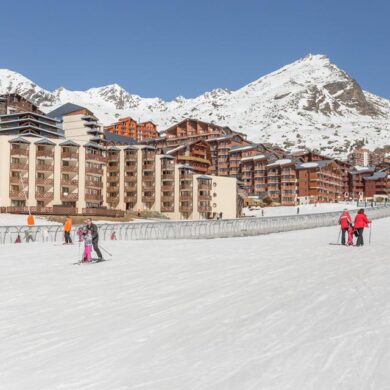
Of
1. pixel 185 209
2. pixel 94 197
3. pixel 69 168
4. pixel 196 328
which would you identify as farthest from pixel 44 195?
pixel 196 328

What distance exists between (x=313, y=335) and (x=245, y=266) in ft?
30.5

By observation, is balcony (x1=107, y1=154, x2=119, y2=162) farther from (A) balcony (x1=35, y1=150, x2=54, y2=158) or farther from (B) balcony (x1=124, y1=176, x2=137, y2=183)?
(A) balcony (x1=35, y1=150, x2=54, y2=158)

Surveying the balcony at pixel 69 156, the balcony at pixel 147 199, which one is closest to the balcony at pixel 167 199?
the balcony at pixel 147 199

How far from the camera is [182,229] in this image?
1564 inches

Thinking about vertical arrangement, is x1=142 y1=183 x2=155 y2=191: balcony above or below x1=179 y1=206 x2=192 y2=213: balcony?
above

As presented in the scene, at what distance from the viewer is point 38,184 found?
2675 inches

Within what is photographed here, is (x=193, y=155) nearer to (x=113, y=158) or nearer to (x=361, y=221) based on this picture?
(x=113, y=158)

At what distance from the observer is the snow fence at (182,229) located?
31.3 m

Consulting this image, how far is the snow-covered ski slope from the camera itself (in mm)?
5867

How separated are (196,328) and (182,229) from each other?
31444mm

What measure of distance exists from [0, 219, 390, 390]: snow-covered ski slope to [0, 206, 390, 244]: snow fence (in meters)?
15.7

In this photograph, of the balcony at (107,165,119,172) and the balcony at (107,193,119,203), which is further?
the balcony at (107,165,119,172)

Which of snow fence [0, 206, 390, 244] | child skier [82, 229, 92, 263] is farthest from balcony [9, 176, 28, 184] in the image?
child skier [82, 229, 92, 263]

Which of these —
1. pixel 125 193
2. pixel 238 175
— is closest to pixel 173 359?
pixel 125 193
